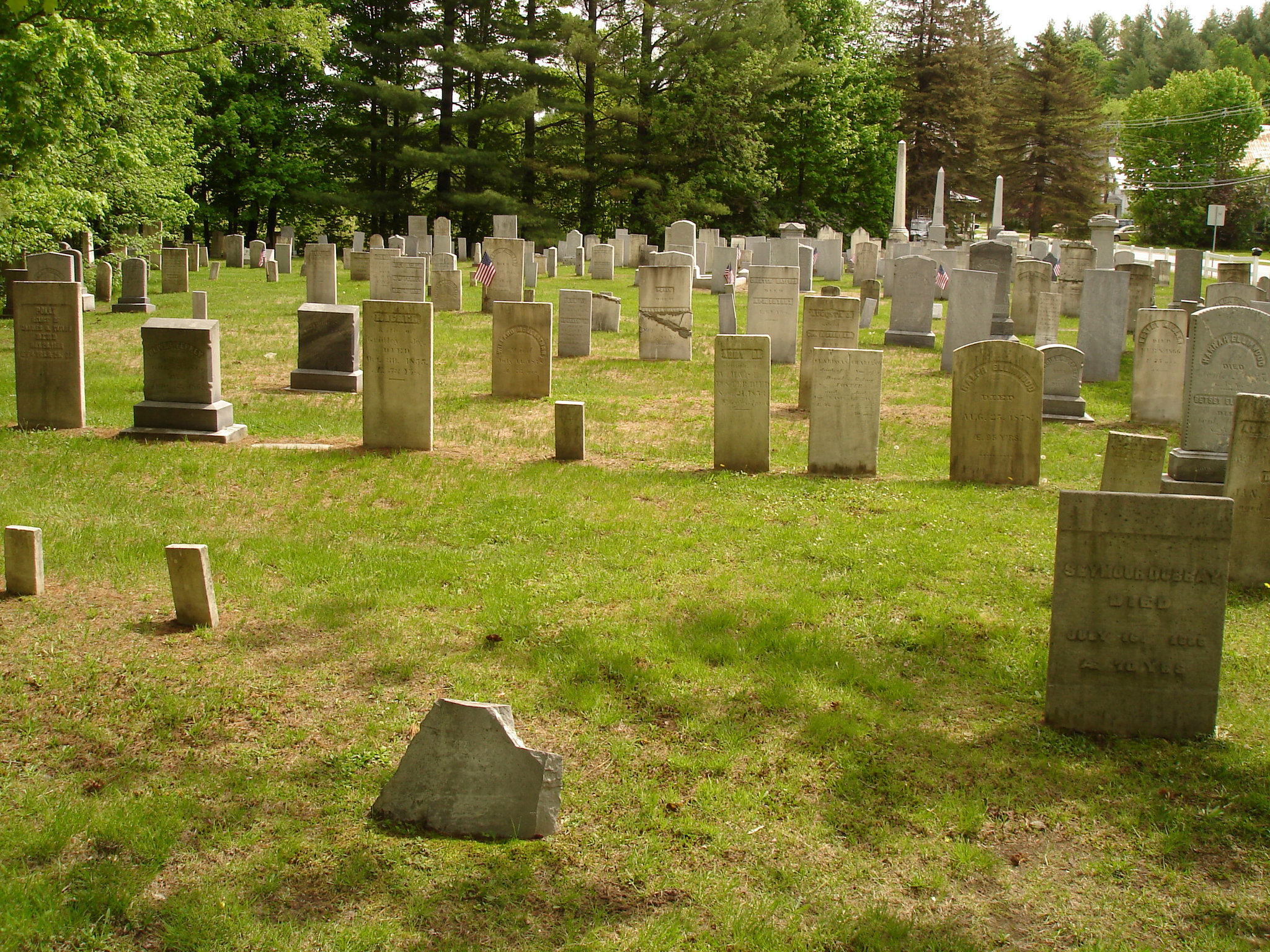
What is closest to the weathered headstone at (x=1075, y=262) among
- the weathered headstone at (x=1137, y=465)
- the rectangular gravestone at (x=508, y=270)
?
the rectangular gravestone at (x=508, y=270)

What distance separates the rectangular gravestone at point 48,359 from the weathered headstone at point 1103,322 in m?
12.9

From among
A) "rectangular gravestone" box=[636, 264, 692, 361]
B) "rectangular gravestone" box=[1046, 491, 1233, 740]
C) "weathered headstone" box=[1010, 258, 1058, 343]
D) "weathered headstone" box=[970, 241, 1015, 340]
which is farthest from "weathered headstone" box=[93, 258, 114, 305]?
"rectangular gravestone" box=[1046, 491, 1233, 740]

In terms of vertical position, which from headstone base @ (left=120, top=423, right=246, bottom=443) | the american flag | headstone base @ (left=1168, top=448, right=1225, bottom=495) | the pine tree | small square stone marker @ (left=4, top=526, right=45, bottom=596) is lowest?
small square stone marker @ (left=4, top=526, right=45, bottom=596)

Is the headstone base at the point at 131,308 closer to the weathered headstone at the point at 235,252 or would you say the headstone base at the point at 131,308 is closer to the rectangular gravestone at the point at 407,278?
the rectangular gravestone at the point at 407,278

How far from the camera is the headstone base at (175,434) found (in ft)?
34.8

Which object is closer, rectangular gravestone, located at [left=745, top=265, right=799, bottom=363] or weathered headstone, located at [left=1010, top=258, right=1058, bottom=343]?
rectangular gravestone, located at [left=745, top=265, right=799, bottom=363]

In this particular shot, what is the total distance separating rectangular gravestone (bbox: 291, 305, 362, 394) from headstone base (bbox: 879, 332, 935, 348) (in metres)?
9.41

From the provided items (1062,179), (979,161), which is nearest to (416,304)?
(979,161)

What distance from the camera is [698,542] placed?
7969mm

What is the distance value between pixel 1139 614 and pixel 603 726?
8.06 feet

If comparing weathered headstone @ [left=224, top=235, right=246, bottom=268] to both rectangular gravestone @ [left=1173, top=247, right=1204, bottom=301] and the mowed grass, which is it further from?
the mowed grass

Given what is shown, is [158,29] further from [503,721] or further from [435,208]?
[435,208]

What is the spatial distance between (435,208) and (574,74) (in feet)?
26.1

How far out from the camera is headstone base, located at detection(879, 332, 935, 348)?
771 inches
